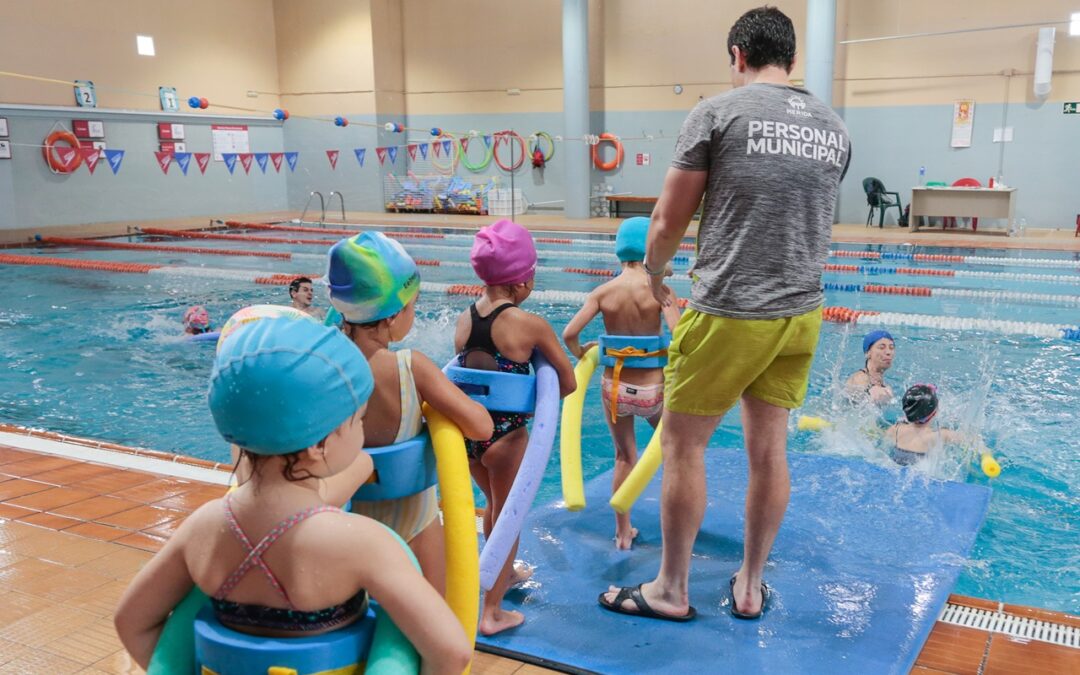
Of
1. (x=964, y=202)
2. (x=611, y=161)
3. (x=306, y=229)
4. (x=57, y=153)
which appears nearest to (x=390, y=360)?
(x=964, y=202)

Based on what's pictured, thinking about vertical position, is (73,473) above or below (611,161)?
below

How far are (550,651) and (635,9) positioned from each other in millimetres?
18473

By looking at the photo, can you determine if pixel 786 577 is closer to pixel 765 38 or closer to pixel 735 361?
pixel 735 361

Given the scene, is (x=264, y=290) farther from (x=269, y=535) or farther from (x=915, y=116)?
(x=915, y=116)

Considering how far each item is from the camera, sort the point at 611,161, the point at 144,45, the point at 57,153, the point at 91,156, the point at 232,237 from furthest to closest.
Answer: the point at 611,161 < the point at 144,45 < the point at 91,156 < the point at 57,153 < the point at 232,237

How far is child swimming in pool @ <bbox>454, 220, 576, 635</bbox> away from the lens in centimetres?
246

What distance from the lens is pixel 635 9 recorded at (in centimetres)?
1889

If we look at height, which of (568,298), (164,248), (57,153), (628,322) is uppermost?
(57,153)

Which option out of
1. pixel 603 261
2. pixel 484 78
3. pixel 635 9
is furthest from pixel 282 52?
pixel 603 261

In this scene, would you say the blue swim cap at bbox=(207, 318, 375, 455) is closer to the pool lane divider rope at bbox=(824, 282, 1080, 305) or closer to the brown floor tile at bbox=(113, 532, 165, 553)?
the brown floor tile at bbox=(113, 532, 165, 553)

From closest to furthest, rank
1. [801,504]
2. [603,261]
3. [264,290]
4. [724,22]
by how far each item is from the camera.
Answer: [801,504], [264,290], [603,261], [724,22]

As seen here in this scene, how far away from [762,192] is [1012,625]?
1449 mm

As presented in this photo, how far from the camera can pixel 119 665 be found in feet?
7.50

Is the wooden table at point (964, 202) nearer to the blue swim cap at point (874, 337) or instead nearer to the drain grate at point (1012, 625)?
the blue swim cap at point (874, 337)
